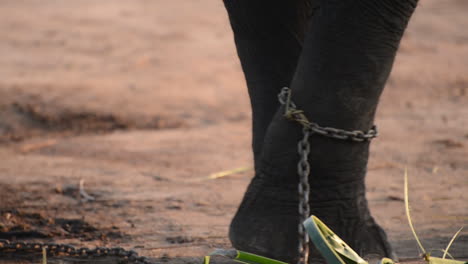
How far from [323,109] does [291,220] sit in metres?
0.32

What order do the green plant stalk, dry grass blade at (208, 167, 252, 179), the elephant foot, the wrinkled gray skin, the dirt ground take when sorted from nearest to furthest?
the green plant stalk
the wrinkled gray skin
the elephant foot
the dirt ground
dry grass blade at (208, 167, 252, 179)

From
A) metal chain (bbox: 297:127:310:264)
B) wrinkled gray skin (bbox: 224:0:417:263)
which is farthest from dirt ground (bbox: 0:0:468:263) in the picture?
metal chain (bbox: 297:127:310:264)

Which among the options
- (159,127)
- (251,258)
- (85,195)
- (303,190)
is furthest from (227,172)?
(251,258)

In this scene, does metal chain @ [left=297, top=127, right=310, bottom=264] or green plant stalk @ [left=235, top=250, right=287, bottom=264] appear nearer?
green plant stalk @ [left=235, top=250, right=287, bottom=264]

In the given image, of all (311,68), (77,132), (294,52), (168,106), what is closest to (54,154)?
(77,132)

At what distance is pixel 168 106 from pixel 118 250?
2.69 m

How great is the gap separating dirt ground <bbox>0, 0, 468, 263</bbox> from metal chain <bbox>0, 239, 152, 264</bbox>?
0.13 metres

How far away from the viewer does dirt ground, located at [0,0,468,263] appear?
2836 mm

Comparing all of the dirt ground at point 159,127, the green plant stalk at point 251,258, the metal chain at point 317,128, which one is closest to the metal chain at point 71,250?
the dirt ground at point 159,127

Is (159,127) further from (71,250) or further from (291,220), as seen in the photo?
(291,220)

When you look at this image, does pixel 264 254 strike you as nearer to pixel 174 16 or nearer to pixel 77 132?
pixel 77 132

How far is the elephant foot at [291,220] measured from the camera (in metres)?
2.21

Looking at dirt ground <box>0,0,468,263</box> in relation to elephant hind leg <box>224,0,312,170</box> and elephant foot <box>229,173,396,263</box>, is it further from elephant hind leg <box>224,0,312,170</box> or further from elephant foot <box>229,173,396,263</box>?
elephant hind leg <box>224,0,312,170</box>

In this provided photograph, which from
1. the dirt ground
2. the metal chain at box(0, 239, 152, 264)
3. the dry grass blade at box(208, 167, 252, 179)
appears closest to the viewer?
the metal chain at box(0, 239, 152, 264)
